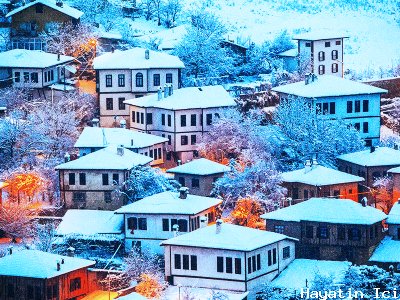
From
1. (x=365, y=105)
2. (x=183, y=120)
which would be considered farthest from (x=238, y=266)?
(x=365, y=105)

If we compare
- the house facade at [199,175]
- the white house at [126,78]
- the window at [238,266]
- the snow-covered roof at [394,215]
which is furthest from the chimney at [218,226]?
the white house at [126,78]

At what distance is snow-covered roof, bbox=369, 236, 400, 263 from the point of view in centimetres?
7906

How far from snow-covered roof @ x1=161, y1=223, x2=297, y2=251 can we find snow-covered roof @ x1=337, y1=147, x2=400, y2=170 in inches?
492

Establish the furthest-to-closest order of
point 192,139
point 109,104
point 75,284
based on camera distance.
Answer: point 109,104
point 192,139
point 75,284

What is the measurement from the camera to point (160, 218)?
8294 centimetres

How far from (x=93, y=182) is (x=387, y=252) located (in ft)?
54.2

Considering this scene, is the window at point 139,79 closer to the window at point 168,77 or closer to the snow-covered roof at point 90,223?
the window at point 168,77

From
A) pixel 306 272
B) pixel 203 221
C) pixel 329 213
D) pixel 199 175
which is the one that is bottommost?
pixel 306 272

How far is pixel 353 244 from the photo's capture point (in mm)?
80188

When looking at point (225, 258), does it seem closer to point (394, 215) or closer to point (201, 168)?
point (394, 215)

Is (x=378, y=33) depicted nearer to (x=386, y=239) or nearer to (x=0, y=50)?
(x=0, y=50)

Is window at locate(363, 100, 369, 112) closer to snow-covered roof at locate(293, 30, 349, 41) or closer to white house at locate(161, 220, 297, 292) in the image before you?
snow-covered roof at locate(293, 30, 349, 41)

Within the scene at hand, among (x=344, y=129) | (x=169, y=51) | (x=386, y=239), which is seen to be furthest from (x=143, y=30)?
(x=386, y=239)

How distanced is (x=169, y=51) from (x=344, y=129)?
19169 millimetres
